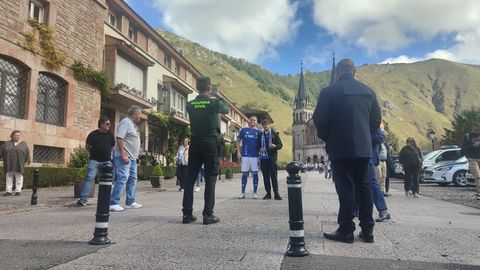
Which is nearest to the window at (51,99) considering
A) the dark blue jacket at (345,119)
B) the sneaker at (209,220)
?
the sneaker at (209,220)

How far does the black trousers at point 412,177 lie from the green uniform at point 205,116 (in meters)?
8.33

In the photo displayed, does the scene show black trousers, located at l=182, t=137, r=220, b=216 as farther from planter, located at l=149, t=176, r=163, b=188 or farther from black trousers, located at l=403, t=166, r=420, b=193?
planter, located at l=149, t=176, r=163, b=188

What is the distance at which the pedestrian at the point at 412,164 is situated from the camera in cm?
1240

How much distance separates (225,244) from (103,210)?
1.35 metres

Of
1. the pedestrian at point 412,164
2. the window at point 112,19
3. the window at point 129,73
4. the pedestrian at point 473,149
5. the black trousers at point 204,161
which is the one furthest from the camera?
the window at point 112,19

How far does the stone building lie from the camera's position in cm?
1471

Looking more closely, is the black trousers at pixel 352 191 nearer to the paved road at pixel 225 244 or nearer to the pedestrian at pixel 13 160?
the paved road at pixel 225 244

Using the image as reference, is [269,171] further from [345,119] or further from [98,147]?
[345,119]

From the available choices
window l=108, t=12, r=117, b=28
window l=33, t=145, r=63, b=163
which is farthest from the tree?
window l=33, t=145, r=63, b=163

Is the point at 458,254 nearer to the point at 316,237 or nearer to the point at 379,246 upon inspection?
the point at 379,246

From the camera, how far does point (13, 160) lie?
1137 centimetres

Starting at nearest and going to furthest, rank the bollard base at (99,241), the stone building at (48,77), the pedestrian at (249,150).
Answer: the bollard base at (99,241) < the pedestrian at (249,150) < the stone building at (48,77)

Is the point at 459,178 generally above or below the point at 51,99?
below

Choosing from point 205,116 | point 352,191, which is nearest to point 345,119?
point 352,191
